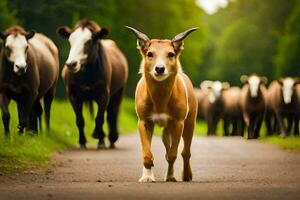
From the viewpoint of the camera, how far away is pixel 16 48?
21141mm

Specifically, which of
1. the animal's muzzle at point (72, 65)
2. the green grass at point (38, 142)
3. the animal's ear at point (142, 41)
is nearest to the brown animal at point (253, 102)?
the green grass at point (38, 142)

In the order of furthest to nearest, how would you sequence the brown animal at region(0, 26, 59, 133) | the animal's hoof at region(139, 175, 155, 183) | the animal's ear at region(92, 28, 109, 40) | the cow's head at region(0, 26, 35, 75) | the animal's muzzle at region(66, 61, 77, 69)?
1. the animal's ear at region(92, 28, 109, 40)
2. the animal's muzzle at region(66, 61, 77, 69)
3. the brown animal at region(0, 26, 59, 133)
4. the cow's head at region(0, 26, 35, 75)
5. the animal's hoof at region(139, 175, 155, 183)

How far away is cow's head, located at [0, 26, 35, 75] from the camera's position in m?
20.8

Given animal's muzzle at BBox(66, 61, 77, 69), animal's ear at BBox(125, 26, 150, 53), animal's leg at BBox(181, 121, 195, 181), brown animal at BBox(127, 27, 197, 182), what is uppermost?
animal's ear at BBox(125, 26, 150, 53)

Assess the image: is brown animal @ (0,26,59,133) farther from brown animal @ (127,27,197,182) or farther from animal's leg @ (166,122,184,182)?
animal's leg @ (166,122,184,182)

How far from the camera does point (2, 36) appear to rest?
21469 mm

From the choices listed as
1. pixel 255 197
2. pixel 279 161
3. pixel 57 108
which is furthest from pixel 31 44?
pixel 255 197

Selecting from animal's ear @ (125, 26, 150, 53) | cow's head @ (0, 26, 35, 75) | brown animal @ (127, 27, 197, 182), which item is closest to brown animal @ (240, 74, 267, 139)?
cow's head @ (0, 26, 35, 75)

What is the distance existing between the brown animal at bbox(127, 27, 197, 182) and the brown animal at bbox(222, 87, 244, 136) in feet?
79.1

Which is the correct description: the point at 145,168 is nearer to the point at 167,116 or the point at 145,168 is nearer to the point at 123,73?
the point at 167,116

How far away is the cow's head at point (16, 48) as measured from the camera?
20812 millimetres

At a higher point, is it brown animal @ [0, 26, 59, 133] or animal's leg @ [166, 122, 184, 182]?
brown animal @ [0, 26, 59, 133]

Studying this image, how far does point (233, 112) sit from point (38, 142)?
794 inches

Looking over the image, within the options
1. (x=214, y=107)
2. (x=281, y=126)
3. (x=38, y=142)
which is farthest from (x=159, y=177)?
(x=214, y=107)
